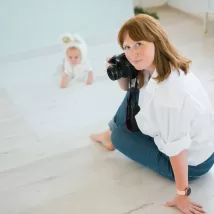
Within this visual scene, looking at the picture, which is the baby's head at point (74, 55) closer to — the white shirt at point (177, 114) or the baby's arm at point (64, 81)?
the baby's arm at point (64, 81)

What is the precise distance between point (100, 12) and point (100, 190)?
1.55 metres

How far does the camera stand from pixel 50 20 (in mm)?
2656

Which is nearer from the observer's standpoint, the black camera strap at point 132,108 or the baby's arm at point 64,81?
the black camera strap at point 132,108

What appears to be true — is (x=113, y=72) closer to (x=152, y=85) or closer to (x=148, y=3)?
(x=152, y=85)

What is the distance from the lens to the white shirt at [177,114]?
128cm

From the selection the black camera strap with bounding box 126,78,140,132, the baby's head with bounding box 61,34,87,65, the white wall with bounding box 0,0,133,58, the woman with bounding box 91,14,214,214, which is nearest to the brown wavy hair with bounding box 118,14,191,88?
the woman with bounding box 91,14,214,214

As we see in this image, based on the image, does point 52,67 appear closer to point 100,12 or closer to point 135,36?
point 100,12

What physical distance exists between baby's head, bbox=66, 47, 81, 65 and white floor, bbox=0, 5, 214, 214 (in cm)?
13

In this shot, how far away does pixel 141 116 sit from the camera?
140cm

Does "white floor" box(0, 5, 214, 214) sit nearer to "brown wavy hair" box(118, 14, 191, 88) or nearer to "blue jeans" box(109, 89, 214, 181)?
"blue jeans" box(109, 89, 214, 181)

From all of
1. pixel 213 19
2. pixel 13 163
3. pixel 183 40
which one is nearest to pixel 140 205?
pixel 13 163

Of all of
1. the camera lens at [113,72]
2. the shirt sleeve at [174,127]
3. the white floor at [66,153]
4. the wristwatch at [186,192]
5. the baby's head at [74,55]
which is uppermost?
the camera lens at [113,72]

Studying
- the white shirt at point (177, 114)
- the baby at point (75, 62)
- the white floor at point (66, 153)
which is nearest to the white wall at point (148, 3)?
the white floor at point (66, 153)

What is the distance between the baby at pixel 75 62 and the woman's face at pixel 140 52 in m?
0.89
